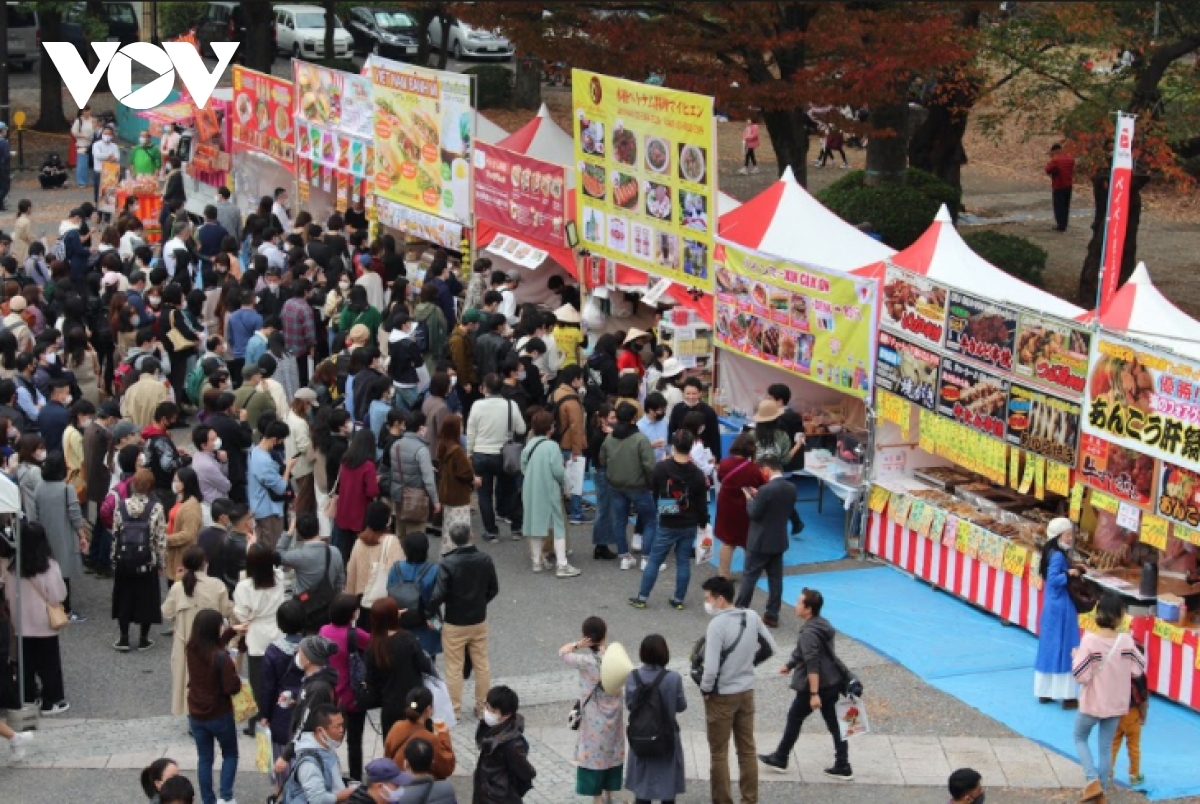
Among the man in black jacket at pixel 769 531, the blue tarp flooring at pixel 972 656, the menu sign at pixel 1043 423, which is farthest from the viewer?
the man in black jacket at pixel 769 531

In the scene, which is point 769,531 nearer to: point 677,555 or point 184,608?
point 677,555

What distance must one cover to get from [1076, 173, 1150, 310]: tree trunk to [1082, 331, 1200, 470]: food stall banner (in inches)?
369

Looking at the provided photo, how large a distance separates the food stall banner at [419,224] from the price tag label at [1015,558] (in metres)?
9.99

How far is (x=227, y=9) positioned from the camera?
4566cm

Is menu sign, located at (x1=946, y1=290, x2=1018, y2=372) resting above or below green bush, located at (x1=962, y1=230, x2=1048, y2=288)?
above

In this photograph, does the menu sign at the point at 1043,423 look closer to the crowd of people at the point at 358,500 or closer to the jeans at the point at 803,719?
the crowd of people at the point at 358,500

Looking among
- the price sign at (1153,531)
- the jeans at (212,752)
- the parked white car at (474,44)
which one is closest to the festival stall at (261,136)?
the price sign at (1153,531)

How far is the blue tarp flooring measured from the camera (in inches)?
444

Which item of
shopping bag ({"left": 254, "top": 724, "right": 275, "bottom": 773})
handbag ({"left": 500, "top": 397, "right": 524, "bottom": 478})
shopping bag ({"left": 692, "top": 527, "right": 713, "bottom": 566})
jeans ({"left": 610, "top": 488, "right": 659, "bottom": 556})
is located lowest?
shopping bag ({"left": 692, "top": 527, "right": 713, "bottom": 566})

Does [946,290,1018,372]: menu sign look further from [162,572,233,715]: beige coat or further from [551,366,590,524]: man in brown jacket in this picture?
[162,572,233,715]: beige coat

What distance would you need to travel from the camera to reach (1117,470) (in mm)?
12367

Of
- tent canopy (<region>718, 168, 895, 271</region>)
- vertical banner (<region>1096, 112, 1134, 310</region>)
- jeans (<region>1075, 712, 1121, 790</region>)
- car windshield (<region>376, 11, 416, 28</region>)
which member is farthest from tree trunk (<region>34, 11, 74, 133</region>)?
jeans (<region>1075, 712, 1121, 790</region>)

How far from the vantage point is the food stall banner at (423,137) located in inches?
826

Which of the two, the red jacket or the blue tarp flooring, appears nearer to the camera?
the blue tarp flooring
